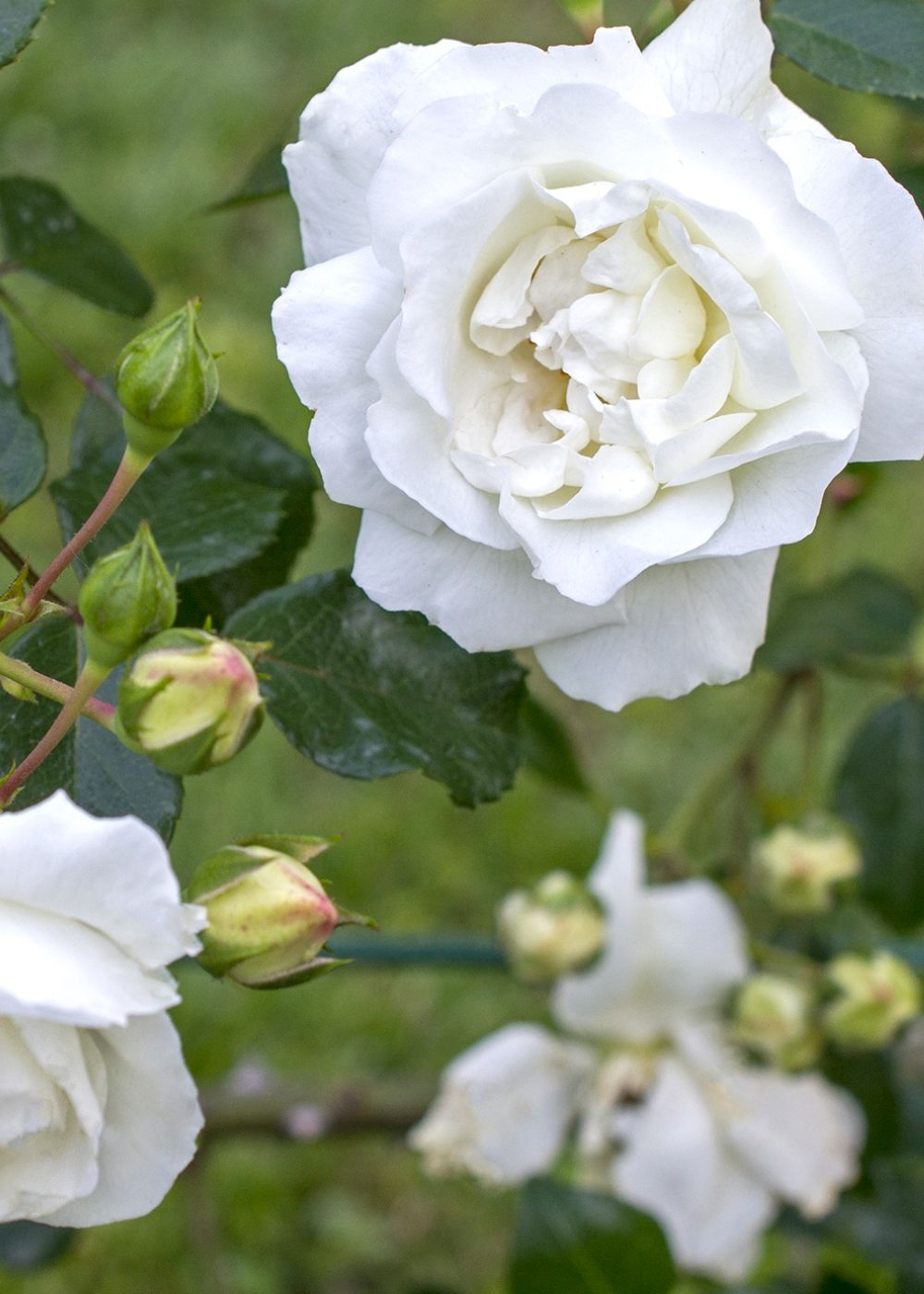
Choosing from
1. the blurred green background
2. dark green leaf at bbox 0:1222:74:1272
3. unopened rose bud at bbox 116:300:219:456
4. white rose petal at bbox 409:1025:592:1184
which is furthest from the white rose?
dark green leaf at bbox 0:1222:74:1272

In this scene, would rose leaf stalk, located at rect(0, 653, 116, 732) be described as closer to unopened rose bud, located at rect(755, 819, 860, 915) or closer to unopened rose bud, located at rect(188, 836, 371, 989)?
unopened rose bud, located at rect(188, 836, 371, 989)

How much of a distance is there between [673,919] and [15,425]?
0.75 metres

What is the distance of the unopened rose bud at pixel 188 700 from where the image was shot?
2.10 ft

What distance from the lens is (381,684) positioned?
84 cm

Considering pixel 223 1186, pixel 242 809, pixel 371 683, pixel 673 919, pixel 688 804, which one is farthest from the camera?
pixel 242 809

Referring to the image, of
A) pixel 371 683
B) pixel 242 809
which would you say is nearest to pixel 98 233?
pixel 371 683

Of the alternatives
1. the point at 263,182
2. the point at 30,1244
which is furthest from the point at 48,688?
the point at 30,1244

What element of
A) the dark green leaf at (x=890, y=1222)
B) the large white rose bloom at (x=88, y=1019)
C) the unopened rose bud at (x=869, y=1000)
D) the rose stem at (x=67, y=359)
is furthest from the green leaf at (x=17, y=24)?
the dark green leaf at (x=890, y=1222)

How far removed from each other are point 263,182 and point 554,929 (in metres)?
0.66

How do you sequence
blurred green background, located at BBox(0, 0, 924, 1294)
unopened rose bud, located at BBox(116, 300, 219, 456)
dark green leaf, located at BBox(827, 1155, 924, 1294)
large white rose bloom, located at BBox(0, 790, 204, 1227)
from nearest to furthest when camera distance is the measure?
large white rose bloom, located at BBox(0, 790, 204, 1227), unopened rose bud, located at BBox(116, 300, 219, 456), dark green leaf, located at BBox(827, 1155, 924, 1294), blurred green background, located at BBox(0, 0, 924, 1294)

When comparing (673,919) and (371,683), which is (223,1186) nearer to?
(673,919)

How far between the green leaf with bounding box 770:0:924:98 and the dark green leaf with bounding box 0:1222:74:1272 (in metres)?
1.26

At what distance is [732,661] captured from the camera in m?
0.73

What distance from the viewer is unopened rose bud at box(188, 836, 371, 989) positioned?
0.65 meters
